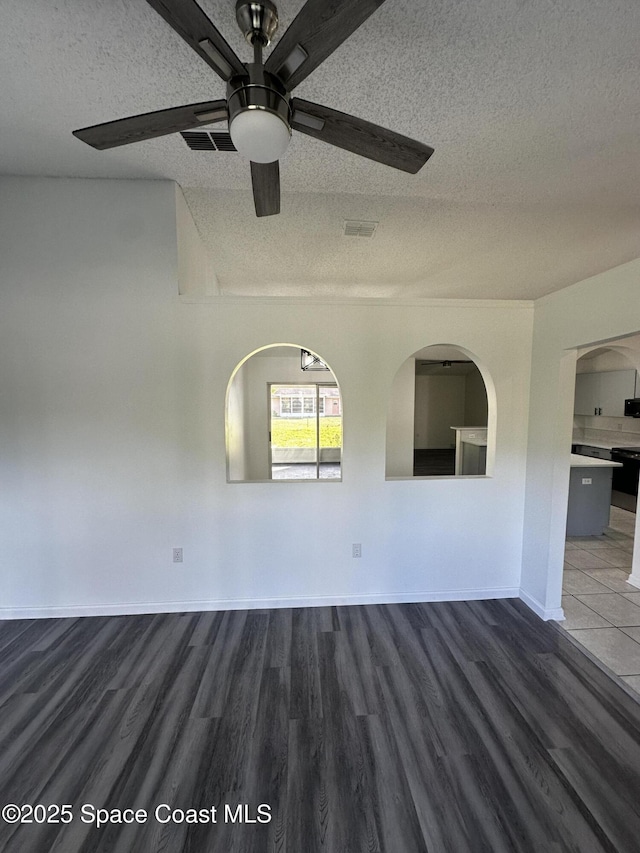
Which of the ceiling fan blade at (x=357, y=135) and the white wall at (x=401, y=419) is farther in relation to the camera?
the white wall at (x=401, y=419)

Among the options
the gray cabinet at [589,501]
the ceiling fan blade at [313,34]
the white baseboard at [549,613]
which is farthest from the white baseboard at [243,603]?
the ceiling fan blade at [313,34]

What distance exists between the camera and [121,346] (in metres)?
2.39

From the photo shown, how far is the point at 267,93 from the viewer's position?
3.40ft

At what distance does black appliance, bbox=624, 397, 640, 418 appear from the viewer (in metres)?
5.31

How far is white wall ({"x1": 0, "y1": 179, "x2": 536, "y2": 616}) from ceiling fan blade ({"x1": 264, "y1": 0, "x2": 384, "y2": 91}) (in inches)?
56.9

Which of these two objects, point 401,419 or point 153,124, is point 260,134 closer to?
point 153,124

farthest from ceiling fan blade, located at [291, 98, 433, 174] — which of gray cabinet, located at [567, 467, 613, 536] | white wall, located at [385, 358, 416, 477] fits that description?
white wall, located at [385, 358, 416, 477]

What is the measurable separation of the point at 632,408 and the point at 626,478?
1.14 metres

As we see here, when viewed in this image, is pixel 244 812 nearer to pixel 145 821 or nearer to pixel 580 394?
pixel 145 821

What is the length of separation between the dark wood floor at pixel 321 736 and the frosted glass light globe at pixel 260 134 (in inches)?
92.2

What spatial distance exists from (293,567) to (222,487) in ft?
2.69

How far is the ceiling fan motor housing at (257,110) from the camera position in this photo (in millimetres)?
1002

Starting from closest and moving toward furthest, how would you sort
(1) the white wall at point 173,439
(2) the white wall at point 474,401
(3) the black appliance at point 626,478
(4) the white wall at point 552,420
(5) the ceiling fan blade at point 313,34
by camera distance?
1. (5) the ceiling fan blade at point 313,34
2. (4) the white wall at point 552,420
3. (1) the white wall at point 173,439
4. (3) the black appliance at point 626,478
5. (2) the white wall at point 474,401

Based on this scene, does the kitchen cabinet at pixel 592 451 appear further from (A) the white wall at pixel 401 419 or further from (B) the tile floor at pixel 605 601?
(A) the white wall at pixel 401 419
